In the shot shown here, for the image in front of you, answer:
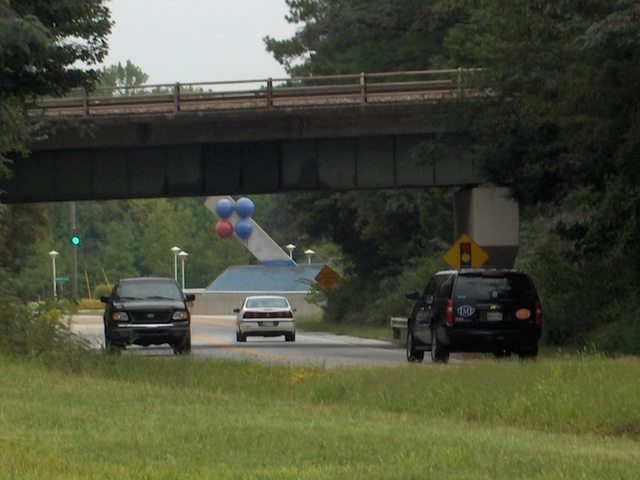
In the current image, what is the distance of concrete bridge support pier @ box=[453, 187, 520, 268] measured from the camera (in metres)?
46.9

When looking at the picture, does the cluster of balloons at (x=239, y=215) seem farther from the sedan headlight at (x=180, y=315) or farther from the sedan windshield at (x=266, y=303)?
the sedan headlight at (x=180, y=315)

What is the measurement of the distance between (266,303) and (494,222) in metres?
8.40

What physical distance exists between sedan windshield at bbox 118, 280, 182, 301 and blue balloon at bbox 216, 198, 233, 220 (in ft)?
278

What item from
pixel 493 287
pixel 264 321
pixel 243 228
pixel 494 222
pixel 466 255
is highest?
pixel 494 222

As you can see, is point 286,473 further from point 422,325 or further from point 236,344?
point 236,344

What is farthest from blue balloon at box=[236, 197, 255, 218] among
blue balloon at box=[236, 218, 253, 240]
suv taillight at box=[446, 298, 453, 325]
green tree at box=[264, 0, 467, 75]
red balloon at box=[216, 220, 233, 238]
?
suv taillight at box=[446, 298, 453, 325]

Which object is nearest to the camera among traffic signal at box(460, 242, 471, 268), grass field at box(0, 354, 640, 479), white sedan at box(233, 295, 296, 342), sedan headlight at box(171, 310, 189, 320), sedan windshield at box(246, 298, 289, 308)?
grass field at box(0, 354, 640, 479)

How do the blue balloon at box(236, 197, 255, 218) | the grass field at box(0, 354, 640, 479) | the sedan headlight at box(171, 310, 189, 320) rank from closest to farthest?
the grass field at box(0, 354, 640, 479), the sedan headlight at box(171, 310, 189, 320), the blue balloon at box(236, 197, 255, 218)

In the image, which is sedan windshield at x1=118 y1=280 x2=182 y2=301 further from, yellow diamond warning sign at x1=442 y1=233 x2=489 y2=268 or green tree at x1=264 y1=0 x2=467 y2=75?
green tree at x1=264 y1=0 x2=467 y2=75

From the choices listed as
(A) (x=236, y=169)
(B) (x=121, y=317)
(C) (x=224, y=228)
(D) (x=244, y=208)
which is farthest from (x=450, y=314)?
(C) (x=224, y=228)

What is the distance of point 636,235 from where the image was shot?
34.5m

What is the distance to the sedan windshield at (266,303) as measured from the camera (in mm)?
50216

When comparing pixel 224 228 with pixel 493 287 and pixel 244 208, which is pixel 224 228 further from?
pixel 493 287

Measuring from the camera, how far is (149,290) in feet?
116
